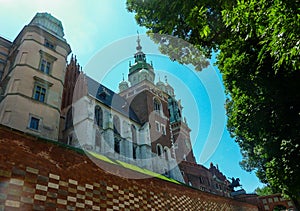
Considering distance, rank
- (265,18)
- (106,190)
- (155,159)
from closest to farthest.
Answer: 1. (265,18)
2. (106,190)
3. (155,159)

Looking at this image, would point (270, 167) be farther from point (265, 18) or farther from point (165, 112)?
point (165, 112)

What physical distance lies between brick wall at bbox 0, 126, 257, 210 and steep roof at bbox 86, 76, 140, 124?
22.0m

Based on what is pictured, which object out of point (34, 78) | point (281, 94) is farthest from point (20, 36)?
point (281, 94)

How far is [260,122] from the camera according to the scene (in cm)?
1038

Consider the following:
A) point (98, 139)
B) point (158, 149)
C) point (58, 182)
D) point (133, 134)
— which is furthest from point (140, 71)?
point (58, 182)

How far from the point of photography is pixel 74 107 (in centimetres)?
2692

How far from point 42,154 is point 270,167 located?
1076 cm

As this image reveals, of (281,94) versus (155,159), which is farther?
(155,159)

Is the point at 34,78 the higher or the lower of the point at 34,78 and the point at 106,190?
the higher

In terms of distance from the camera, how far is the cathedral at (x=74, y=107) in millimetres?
20359

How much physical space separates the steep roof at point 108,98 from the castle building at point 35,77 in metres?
6.23

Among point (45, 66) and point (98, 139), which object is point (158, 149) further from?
point (45, 66)

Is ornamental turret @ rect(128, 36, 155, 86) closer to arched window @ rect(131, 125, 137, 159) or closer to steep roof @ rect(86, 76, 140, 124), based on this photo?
steep roof @ rect(86, 76, 140, 124)

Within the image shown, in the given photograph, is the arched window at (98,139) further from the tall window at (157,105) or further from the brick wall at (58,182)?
the brick wall at (58,182)
